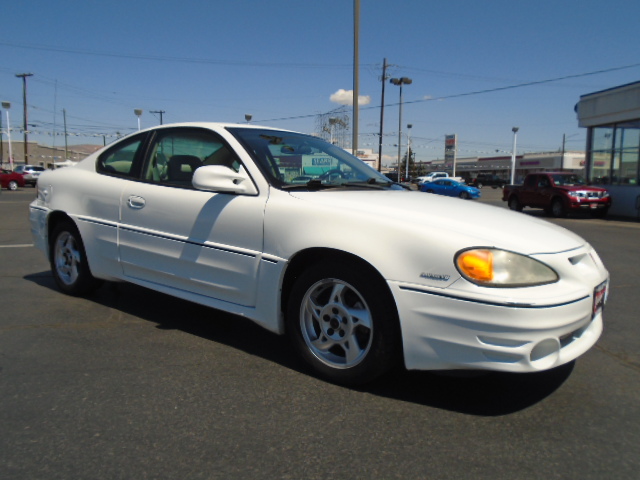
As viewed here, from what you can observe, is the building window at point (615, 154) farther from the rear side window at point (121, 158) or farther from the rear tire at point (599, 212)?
the rear side window at point (121, 158)

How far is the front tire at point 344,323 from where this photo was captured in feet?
9.01

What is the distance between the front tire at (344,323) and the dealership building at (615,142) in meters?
18.6

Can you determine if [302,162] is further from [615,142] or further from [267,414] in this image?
[615,142]

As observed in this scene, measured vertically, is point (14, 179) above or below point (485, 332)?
above

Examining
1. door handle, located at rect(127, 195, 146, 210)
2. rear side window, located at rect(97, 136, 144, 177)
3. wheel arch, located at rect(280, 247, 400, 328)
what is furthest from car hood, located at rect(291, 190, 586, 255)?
rear side window, located at rect(97, 136, 144, 177)

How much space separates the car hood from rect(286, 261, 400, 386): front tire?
0.33 meters

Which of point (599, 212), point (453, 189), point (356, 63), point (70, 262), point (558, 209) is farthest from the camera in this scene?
point (453, 189)

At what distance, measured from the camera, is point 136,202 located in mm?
3949

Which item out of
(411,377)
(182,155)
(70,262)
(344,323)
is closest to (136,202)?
(182,155)

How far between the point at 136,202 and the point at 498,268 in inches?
106

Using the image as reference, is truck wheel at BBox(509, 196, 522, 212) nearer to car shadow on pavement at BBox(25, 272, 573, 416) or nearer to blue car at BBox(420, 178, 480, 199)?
blue car at BBox(420, 178, 480, 199)

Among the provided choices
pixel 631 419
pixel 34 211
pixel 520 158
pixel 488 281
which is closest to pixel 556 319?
pixel 488 281

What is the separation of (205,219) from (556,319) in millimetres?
2186

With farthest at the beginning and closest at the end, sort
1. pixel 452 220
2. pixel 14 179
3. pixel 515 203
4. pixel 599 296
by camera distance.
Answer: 1. pixel 14 179
2. pixel 515 203
3. pixel 599 296
4. pixel 452 220
